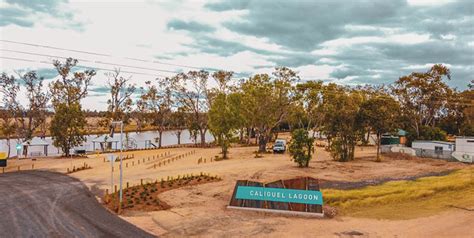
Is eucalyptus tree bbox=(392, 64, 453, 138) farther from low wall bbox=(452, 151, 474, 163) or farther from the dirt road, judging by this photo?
the dirt road

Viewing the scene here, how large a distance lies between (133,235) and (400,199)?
1908cm

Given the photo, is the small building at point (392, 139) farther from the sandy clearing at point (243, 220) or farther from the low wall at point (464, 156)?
the sandy clearing at point (243, 220)

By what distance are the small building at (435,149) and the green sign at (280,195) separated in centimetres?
3884

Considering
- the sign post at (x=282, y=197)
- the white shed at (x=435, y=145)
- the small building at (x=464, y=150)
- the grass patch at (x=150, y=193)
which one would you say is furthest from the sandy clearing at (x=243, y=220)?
the white shed at (x=435, y=145)

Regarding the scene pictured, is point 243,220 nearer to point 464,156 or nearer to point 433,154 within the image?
point 464,156

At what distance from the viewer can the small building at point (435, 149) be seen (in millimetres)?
54275

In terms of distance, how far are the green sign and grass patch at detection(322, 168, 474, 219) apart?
2381mm

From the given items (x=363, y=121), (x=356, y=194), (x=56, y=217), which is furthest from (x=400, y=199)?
(x=363, y=121)

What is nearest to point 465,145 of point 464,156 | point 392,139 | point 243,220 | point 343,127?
point 464,156

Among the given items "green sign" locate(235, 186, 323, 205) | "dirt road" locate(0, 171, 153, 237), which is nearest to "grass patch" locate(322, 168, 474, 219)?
"green sign" locate(235, 186, 323, 205)

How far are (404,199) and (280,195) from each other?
32.7 ft

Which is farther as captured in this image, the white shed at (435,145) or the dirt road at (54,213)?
the white shed at (435,145)

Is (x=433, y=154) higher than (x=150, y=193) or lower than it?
higher

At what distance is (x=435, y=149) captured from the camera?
57594 mm
